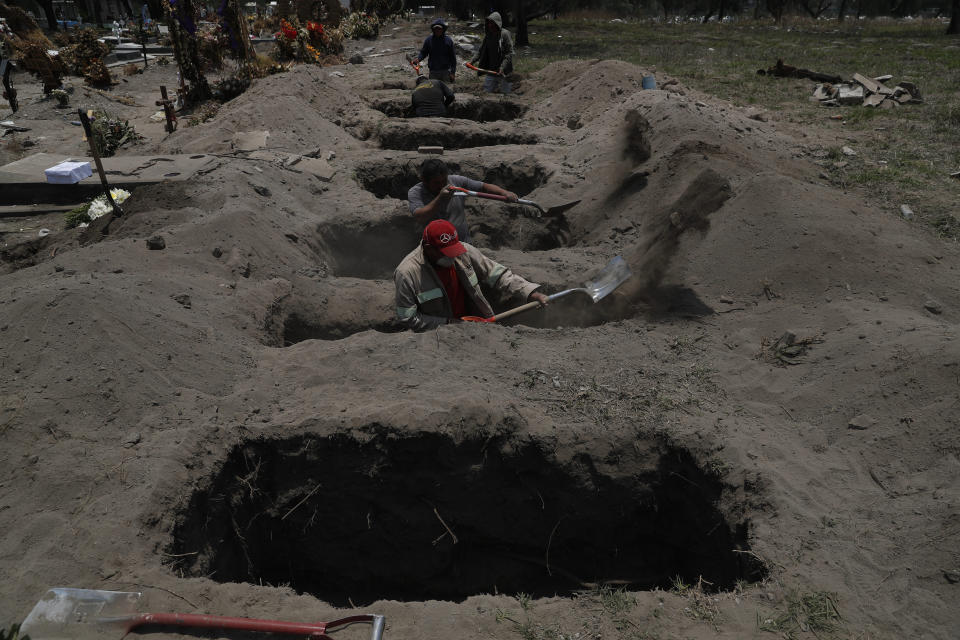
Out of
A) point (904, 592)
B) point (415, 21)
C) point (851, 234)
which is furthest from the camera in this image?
point (415, 21)

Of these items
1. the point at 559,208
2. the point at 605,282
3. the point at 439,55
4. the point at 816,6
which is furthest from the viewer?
the point at 816,6

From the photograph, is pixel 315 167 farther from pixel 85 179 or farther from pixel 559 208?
pixel 559 208

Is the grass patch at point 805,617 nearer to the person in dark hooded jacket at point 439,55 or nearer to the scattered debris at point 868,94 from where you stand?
the scattered debris at point 868,94

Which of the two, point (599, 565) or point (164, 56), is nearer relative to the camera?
point (599, 565)

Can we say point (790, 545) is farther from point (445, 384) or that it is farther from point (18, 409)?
point (18, 409)

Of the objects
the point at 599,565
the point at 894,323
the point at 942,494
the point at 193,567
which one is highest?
the point at 894,323

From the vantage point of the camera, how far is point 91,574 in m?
2.86

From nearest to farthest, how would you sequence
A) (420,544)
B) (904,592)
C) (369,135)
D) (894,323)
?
(904,592) < (420,544) < (894,323) < (369,135)

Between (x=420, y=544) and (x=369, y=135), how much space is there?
8.15 m

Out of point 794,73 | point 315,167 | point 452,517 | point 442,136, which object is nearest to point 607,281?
point 452,517

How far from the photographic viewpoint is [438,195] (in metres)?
5.84

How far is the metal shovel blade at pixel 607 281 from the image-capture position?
5324 millimetres

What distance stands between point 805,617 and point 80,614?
125 inches

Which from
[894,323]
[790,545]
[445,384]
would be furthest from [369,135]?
[790,545]
